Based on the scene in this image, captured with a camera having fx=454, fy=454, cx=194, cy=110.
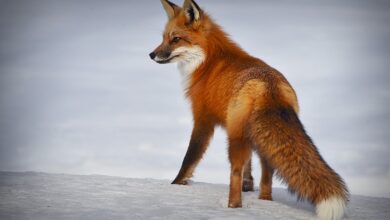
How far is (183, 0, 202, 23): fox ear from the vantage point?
673cm

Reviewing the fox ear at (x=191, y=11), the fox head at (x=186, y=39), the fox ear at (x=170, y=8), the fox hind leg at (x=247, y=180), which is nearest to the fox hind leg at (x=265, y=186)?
the fox hind leg at (x=247, y=180)

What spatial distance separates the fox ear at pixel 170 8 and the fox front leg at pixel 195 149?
6.06 ft

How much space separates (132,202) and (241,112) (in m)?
1.70

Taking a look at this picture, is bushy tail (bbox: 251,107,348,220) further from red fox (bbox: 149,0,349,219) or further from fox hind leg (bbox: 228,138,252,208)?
fox hind leg (bbox: 228,138,252,208)

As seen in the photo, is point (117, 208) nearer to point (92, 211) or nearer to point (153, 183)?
point (92, 211)

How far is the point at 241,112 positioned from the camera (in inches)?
210

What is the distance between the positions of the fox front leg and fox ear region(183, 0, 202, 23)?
1.59 meters

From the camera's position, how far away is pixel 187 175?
6.96 meters

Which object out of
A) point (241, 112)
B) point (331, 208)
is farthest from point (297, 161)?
point (241, 112)

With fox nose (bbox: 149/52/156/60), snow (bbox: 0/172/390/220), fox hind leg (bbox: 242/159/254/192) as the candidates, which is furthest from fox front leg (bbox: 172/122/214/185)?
fox nose (bbox: 149/52/156/60)

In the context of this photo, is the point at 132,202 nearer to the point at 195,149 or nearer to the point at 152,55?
the point at 195,149

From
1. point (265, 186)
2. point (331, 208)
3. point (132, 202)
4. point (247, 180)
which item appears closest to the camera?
point (331, 208)

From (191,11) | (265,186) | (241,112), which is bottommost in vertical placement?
(265,186)

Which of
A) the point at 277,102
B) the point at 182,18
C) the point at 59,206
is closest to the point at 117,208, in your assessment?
the point at 59,206
